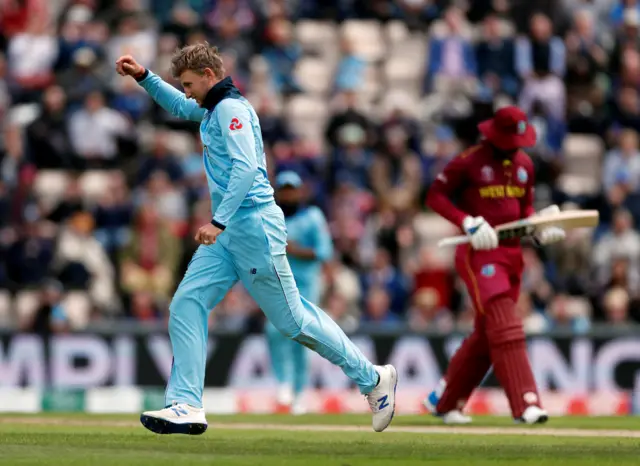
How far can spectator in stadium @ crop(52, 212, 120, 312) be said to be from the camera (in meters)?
18.3

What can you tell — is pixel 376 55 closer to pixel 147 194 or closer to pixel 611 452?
pixel 147 194

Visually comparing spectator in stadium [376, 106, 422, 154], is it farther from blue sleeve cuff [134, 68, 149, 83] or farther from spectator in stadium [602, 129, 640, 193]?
blue sleeve cuff [134, 68, 149, 83]

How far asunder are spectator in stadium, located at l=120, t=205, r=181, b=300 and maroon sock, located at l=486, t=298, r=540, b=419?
7.58m

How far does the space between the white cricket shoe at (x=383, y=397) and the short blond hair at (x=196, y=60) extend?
7.37 feet

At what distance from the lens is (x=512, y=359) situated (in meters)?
11.6

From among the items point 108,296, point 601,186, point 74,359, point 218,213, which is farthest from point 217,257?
point 601,186

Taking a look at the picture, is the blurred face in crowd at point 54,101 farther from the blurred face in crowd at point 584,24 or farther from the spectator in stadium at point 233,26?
the blurred face in crowd at point 584,24

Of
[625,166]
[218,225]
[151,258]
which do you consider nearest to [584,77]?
[625,166]

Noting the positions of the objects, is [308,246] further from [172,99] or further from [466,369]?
[172,99]

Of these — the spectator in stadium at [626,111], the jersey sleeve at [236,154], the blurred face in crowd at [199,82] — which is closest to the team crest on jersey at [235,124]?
the jersey sleeve at [236,154]

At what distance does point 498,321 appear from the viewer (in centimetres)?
1163

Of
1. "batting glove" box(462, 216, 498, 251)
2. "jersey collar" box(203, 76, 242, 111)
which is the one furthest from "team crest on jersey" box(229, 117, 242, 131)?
"batting glove" box(462, 216, 498, 251)

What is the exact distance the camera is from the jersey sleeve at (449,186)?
11945 mm

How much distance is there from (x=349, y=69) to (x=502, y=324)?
10380 mm
